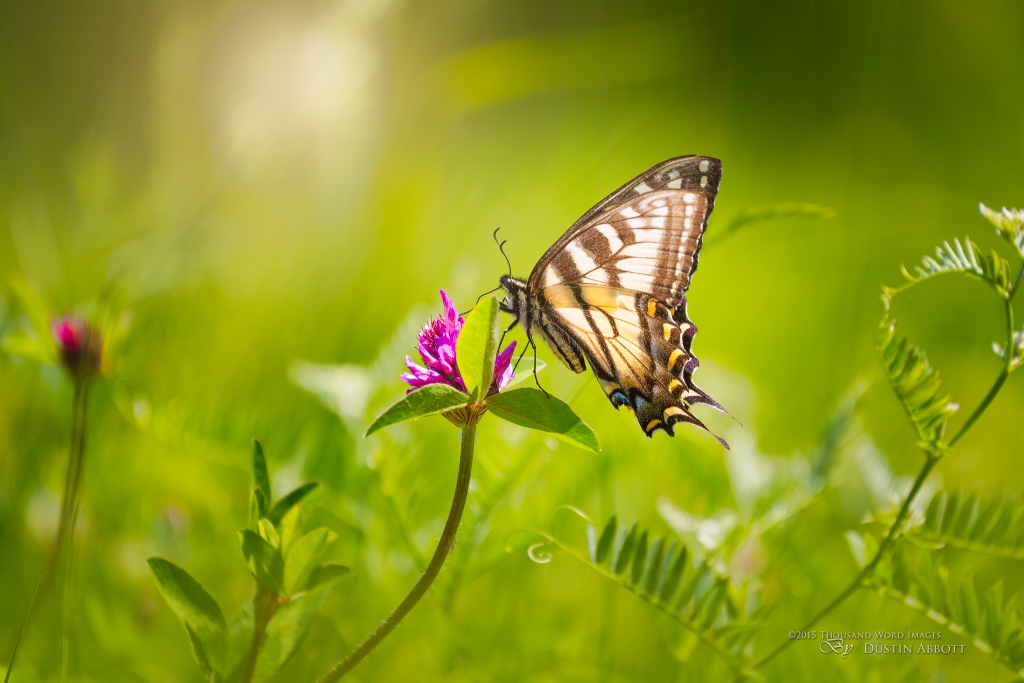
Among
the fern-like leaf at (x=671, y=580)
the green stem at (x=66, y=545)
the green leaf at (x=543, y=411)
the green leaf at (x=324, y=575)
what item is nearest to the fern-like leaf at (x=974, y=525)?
the fern-like leaf at (x=671, y=580)

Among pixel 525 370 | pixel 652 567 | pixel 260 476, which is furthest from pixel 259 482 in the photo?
pixel 652 567

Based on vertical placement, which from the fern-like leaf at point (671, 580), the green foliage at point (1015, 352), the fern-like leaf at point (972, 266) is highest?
the fern-like leaf at point (972, 266)

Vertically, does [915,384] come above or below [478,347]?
above

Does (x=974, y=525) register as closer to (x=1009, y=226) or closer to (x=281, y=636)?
(x=1009, y=226)

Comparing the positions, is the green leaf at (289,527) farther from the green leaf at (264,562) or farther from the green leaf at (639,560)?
Answer: the green leaf at (639,560)

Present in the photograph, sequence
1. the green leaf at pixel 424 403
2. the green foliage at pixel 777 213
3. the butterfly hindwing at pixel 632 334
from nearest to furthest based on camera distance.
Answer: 1. the green leaf at pixel 424 403
2. the green foliage at pixel 777 213
3. the butterfly hindwing at pixel 632 334
